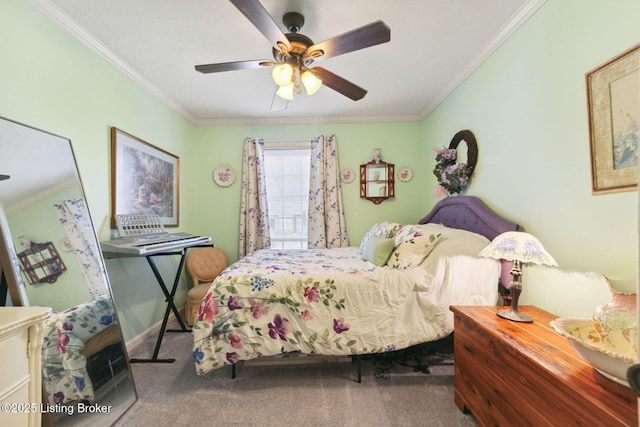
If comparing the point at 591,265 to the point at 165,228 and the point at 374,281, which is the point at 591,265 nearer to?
the point at 374,281

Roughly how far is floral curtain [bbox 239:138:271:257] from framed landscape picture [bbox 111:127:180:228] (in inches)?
31.5

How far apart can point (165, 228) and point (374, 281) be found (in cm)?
235

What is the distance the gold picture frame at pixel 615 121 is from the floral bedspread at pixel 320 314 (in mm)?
901

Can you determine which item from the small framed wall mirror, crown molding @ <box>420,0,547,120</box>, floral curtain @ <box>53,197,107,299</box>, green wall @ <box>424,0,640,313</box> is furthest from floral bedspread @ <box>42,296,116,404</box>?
crown molding @ <box>420,0,547,120</box>

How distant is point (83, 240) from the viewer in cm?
172

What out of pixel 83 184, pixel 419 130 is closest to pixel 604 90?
pixel 419 130

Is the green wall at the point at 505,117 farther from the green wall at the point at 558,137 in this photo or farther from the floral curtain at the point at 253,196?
the floral curtain at the point at 253,196

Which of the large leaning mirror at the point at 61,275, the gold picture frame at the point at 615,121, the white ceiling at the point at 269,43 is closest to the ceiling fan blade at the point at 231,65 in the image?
the white ceiling at the point at 269,43

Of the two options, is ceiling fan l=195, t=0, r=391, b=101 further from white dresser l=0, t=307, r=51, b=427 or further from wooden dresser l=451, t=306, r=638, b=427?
wooden dresser l=451, t=306, r=638, b=427

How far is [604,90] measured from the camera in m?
1.26

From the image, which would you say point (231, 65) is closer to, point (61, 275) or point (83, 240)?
point (83, 240)

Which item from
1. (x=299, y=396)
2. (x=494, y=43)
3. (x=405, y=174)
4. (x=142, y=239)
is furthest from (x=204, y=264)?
(x=494, y=43)

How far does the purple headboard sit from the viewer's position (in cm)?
186

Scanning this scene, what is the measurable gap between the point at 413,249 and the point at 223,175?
273 centimetres
